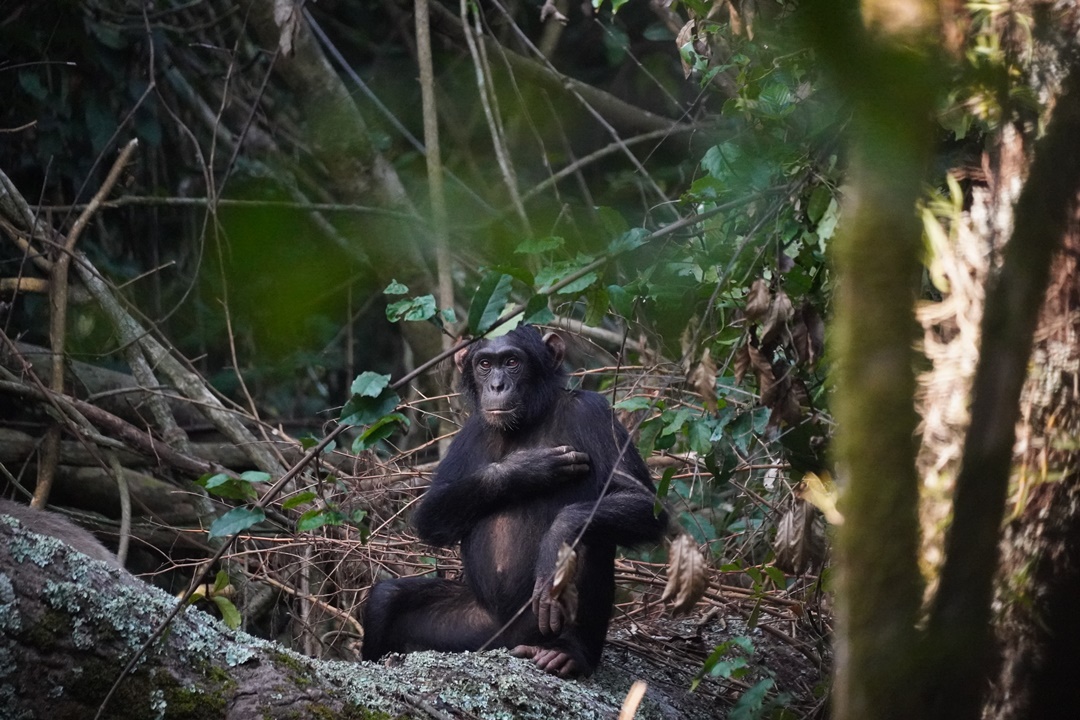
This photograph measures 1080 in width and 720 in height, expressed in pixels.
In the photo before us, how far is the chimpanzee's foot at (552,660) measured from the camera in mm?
4324

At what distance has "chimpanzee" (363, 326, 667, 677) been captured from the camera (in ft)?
15.5

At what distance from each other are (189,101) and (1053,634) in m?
7.66

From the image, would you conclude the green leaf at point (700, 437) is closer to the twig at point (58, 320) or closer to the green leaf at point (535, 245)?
the green leaf at point (535, 245)

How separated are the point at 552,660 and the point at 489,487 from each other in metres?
0.94

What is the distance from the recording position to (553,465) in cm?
495

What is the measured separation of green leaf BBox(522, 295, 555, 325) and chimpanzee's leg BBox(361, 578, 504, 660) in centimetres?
198

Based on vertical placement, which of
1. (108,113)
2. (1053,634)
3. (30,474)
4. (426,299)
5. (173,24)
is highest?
(173,24)

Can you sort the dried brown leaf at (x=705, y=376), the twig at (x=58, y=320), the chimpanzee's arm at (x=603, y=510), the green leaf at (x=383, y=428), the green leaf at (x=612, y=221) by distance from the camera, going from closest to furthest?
the dried brown leaf at (x=705, y=376)
the green leaf at (x=612, y=221)
the green leaf at (x=383, y=428)
the chimpanzee's arm at (x=603, y=510)
the twig at (x=58, y=320)

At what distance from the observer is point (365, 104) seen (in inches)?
362

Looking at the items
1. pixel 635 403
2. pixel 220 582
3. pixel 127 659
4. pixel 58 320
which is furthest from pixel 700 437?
pixel 58 320

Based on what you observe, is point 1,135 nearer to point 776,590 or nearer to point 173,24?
point 173,24

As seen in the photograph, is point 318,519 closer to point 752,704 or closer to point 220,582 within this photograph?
point 220,582

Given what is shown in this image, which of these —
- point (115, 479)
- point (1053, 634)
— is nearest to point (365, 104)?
point (115, 479)

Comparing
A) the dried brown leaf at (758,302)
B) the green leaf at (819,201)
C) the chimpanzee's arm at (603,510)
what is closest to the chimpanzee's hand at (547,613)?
the chimpanzee's arm at (603,510)
